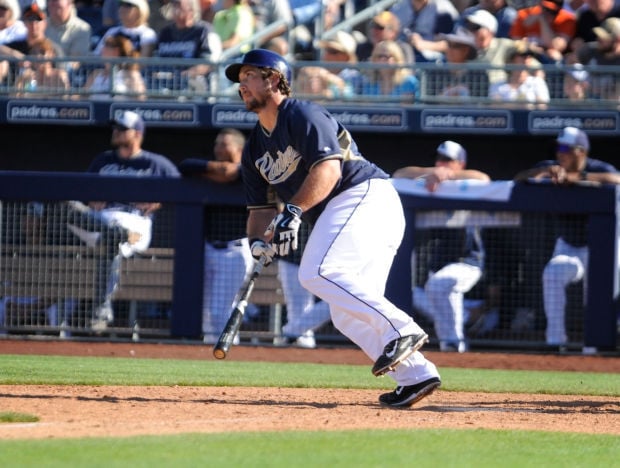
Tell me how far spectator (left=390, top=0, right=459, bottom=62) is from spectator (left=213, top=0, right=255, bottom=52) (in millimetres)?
1666

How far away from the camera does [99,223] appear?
9.92 metres

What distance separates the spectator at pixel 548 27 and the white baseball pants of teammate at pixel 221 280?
4146mm

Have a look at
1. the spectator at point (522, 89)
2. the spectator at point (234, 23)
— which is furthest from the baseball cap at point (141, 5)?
the spectator at point (522, 89)

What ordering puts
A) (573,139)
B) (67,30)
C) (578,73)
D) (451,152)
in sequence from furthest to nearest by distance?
1. (67,30)
2. (578,73)
3. (451,152)
4. (573,139)

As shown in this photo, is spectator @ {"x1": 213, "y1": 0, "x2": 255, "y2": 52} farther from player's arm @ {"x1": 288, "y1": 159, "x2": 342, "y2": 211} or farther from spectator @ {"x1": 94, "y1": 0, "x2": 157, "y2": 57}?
player's arm @ {"x1": 288, "y1": 159, "x2": 342, "y2": 211}

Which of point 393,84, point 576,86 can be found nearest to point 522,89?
point 576,86

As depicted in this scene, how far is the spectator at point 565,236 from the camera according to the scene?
9.64 metres

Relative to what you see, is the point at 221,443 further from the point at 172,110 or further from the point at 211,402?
the point at 172,110

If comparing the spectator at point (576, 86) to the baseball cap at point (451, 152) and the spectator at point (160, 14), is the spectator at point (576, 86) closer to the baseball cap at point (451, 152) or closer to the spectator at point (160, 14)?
the baseball cap at point (451, 152)

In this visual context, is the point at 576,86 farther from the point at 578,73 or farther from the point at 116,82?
the point at 116,82

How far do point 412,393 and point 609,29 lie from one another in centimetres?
683

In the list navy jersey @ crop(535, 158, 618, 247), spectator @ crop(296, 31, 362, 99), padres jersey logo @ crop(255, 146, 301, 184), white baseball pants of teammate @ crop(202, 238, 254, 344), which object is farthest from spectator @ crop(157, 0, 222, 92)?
padres jersey logo @ crop(255, 146, 301, 184)

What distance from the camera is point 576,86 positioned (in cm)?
1130

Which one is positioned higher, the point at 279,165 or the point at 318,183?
the point at 279,165
